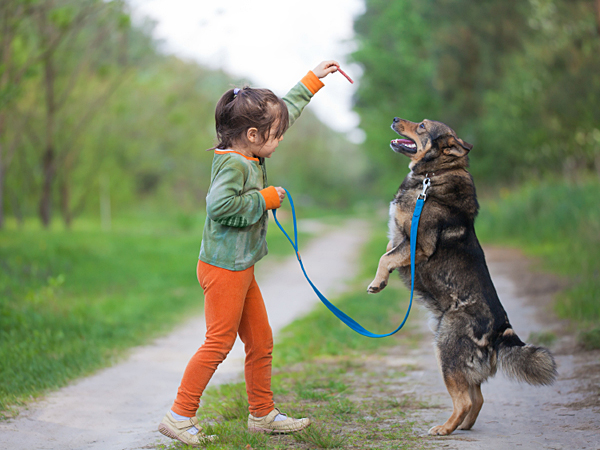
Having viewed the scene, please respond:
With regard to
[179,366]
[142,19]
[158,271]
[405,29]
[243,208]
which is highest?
[405,29]

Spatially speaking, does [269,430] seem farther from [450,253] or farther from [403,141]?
[403,141]

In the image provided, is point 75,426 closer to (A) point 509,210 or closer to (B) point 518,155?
(A) point 509,210

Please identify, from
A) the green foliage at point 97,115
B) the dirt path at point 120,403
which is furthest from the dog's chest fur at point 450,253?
the green foliage at point 97,115

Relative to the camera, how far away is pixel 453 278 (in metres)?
3.59

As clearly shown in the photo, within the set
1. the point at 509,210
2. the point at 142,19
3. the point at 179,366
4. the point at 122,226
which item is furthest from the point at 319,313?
the point at 122,226

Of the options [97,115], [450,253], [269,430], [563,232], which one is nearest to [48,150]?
[97,115]

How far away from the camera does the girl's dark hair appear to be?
131 inches

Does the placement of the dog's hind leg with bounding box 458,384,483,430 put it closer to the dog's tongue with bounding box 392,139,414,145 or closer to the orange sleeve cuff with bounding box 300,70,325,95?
the dog's tongue with bounding box 392,139,414,145

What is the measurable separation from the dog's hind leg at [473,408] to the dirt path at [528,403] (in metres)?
0.06

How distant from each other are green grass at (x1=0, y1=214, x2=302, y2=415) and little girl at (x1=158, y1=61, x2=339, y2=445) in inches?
63.2

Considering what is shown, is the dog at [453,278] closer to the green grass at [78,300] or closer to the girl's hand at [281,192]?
the girl's hand at [281,192]

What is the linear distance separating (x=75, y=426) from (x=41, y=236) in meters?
8.19

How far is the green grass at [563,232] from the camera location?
6.54 meters

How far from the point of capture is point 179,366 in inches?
220
